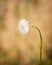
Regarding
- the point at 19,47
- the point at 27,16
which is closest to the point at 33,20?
the point at 27,16

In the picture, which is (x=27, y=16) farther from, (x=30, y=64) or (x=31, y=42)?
(x=30, y=64)

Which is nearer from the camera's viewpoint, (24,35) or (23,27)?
(23,27)

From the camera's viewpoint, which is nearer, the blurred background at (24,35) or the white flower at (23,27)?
the white flower at (23,27)

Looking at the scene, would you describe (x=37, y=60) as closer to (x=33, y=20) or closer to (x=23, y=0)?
(x=33, y=20)

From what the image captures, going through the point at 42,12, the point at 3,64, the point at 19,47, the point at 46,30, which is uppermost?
the point at 42,12

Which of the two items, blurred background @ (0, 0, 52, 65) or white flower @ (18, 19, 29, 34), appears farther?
blurred background @ (0, 0, 52, 65)

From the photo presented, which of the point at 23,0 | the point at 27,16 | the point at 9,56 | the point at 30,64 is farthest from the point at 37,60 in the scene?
the point at 23,0

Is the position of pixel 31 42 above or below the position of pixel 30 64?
above
